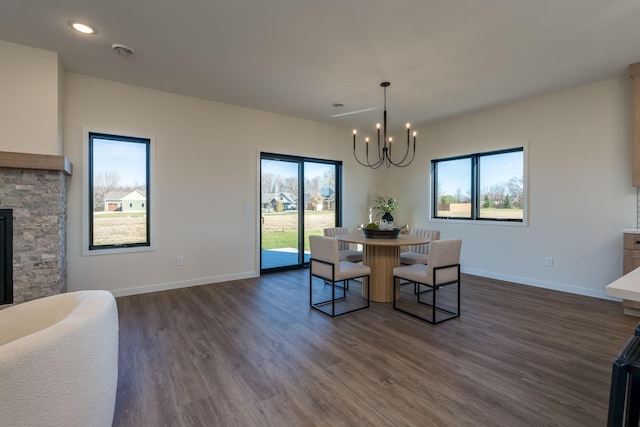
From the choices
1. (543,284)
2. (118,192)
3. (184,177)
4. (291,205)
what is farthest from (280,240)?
(543,284)

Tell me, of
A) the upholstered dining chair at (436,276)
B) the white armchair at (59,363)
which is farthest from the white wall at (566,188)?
the white armchair at (59,363)

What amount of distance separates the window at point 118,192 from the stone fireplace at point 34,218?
64cm

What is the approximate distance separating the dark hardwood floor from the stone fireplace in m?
0.85

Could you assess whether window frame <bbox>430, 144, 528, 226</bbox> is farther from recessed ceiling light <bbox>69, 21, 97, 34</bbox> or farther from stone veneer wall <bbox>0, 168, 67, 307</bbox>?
stone veneer wall <bbox>0, 168, 67, 307</bbox>

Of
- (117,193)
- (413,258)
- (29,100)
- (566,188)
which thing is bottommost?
(413,258)

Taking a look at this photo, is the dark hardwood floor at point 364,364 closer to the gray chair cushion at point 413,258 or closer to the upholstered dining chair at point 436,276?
the upholstered dining chair at point 436,276

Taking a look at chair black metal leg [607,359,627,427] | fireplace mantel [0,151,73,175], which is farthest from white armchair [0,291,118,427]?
fireplace mantel [0,151,73,175]

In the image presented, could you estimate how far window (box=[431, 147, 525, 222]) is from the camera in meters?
4.66

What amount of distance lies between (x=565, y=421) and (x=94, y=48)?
4839 mm

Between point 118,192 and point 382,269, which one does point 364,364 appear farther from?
point 118,192

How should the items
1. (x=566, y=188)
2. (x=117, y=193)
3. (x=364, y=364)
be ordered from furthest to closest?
(x=566, y=188), (x=117, y=193), (x=364, y=364)

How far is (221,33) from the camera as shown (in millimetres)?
2738

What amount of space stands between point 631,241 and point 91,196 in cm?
643

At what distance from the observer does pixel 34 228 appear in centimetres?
295
